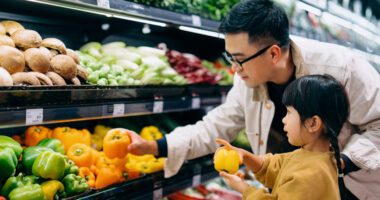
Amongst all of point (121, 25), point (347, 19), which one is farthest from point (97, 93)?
point (347, 19)

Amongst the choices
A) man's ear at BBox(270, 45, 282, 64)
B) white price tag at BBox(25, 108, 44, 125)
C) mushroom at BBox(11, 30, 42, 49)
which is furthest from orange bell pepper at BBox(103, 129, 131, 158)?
man's ear at BBox(270, 45, 282, 64)

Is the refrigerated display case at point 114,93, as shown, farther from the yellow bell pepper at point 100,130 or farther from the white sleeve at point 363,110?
the white sleeve at point 363,110

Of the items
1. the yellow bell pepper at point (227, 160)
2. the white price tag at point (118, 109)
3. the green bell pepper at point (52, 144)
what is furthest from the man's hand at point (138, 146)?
the yellow bell pepper at point (227, 160)

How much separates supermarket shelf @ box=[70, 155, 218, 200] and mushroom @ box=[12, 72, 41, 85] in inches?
21.3

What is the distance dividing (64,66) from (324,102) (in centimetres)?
117

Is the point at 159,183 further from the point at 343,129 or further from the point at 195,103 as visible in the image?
the point at 343,129

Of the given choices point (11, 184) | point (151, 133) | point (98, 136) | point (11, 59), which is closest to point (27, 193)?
point (11, 184)

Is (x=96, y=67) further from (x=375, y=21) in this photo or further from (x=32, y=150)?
(x=375, y=21)

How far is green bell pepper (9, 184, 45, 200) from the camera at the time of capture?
1.56 metres

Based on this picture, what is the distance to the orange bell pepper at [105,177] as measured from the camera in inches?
80.7

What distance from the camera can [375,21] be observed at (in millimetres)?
7109

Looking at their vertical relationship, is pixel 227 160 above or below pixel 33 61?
below

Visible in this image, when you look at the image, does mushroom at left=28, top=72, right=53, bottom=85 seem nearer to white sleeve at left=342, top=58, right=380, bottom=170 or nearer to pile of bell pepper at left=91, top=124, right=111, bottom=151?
pile of bell pepper at left=91, top=124, right=111, bottom=151

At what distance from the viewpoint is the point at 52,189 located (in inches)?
66.8
